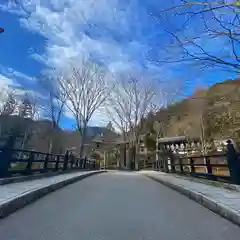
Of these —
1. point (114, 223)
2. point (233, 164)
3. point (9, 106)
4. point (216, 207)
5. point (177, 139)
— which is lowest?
point (114, 223)

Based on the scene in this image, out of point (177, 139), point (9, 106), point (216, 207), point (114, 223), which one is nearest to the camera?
point (114, 223)

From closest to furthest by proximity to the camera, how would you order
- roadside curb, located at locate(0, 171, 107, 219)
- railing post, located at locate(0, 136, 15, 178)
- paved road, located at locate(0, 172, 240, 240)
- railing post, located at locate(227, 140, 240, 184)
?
paved road, located at locate(0, 172, 240, 240) → roadside curb, located at locate(0, 171, 107, 219) → railing post, located at locate(227, 140, 240, 184) → railing post, located at locate(0, 136, 15, 178)

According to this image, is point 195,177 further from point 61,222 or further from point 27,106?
point 27,106

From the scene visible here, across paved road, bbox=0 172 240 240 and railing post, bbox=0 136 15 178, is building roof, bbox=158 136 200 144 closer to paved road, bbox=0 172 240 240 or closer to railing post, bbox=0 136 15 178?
railing post, bbox=0 136 15 178

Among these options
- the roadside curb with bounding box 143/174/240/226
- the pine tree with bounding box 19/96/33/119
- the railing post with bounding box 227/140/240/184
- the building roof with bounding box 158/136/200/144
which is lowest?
the roadside curb with bounding box 143/174/240/226

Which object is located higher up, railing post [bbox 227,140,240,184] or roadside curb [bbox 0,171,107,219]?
railing post [bbox 227,140,240,184]

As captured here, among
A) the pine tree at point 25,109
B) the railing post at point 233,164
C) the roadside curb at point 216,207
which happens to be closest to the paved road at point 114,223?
the roadside curb at point 216,207

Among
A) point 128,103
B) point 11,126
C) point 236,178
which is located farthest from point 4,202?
point 11,126

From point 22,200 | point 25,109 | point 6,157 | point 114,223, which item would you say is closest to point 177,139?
point 25,109

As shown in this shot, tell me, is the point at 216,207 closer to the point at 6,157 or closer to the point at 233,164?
the point at 233,164

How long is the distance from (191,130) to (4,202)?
2082 cm

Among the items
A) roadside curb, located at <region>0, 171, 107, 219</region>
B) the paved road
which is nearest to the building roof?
roadside curb, located at <region>0, 171, 107, 219</region>

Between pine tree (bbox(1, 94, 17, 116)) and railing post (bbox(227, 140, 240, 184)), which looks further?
pine tree (bbox(1, 94, 17, 116))

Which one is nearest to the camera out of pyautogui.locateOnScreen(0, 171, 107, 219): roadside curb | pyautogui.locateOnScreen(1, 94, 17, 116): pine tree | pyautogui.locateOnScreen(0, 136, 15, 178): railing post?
pyautogui.locateOnScreen(0, 171, 107, 219): roadside curb
